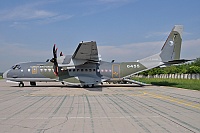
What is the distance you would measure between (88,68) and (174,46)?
11.3 m

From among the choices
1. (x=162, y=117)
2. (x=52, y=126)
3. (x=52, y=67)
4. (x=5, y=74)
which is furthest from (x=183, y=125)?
(x=5, y=74)

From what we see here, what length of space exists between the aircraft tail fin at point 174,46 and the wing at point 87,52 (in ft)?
29.9

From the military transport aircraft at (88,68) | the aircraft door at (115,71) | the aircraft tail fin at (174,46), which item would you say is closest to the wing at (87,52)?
the military transport aircraft at (88,68)

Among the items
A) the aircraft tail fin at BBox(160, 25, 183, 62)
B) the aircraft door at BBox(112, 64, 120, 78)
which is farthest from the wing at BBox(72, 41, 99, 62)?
the aircraft tail fin at BBox(160, 25, 183, 62)

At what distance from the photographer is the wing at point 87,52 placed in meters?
22.6

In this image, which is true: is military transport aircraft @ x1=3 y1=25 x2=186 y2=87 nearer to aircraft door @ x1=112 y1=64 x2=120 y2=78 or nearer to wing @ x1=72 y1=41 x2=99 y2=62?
aircraft door @ x1=112 y1=64 x2=120 y2=78

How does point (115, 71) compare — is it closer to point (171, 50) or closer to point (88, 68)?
point (88, 68)

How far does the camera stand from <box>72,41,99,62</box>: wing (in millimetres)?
22578

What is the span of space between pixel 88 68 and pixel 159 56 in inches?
359

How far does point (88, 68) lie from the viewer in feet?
96.9

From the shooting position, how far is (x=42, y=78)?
3008 centimetres

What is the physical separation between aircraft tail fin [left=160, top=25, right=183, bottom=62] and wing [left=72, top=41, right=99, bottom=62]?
9102 mm

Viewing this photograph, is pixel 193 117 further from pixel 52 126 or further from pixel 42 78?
pixel 42 78

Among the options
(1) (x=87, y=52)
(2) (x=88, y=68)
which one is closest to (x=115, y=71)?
(2) (x=88, y=68)
